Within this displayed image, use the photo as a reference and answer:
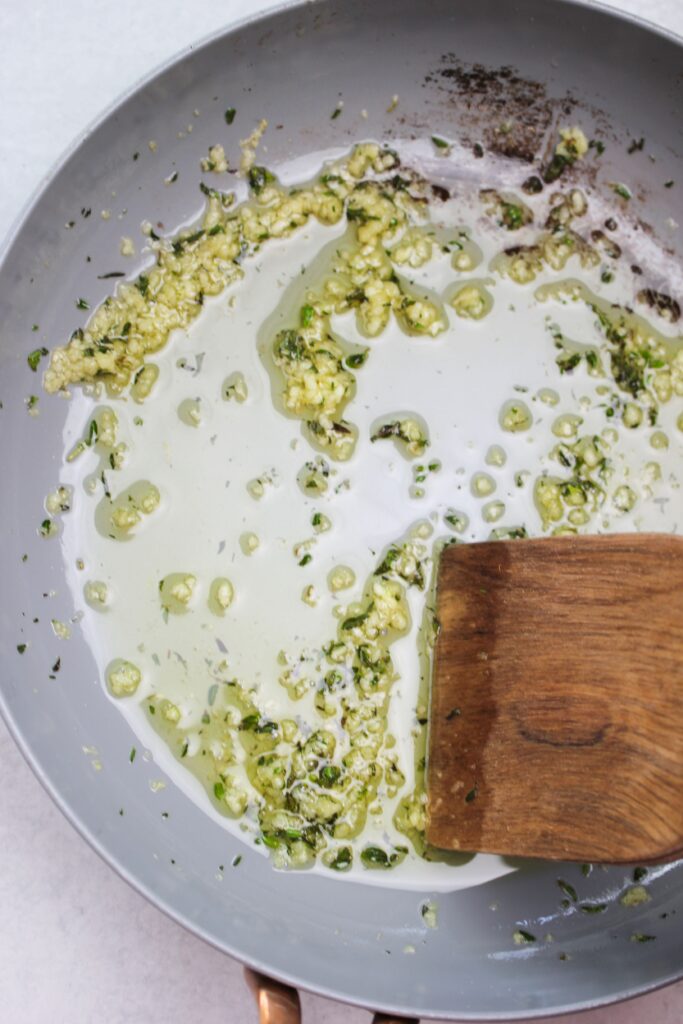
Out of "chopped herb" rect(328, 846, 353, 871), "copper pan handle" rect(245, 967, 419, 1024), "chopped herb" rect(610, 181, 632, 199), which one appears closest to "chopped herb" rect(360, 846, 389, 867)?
"chopped herb" rect(328, 846, 353, 871)

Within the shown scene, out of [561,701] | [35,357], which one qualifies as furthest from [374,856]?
[35,357]

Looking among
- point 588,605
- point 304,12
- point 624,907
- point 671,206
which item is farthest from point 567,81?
point 624,907

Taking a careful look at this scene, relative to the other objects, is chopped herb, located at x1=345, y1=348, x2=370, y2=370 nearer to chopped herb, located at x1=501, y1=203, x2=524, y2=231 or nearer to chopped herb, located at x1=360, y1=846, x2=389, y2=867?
chopped herb, located at x1=501, y1=203, x2=524, y2=231

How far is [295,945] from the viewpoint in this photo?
132 cm

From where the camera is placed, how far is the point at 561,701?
119 cm

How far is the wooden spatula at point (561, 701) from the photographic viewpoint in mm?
1121

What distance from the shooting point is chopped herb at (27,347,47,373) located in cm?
133

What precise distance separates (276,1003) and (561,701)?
497 millimetres

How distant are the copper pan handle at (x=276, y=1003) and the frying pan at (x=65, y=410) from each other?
3 centimetres

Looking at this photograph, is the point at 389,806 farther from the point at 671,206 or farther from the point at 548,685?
the point at 671,206

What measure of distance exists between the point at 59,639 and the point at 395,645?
0.46 meters

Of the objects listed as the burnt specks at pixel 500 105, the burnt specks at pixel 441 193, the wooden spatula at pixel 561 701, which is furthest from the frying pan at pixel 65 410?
the wooden spatula at pixel 561 701

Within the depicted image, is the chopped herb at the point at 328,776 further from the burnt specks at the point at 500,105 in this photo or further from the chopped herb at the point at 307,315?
the burnt specks at the point at 500,105

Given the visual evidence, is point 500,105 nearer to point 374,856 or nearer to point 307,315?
point 307,315
